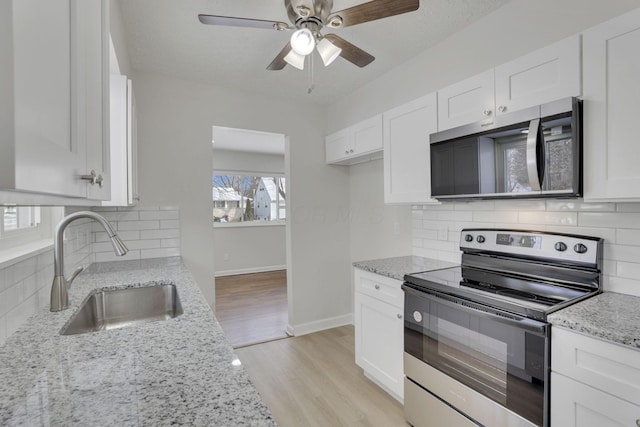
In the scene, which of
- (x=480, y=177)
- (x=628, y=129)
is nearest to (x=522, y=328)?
(x=480, y=177)

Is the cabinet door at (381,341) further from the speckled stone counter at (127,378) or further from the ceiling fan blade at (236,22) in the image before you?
the ceiling fan blade at (236,22)

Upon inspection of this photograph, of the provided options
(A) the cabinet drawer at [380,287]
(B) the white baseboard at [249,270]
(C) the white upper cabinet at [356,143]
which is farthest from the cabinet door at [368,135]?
(B) the white baseboard at [249,270]

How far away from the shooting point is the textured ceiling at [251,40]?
182cm

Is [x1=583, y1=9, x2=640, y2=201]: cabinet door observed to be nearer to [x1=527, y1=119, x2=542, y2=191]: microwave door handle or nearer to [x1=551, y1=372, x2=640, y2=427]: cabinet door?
[x1=527, y1=119, x2=542, y2=191]: microwave door handle

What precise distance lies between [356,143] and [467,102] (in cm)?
115

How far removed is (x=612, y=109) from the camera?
4.20ft

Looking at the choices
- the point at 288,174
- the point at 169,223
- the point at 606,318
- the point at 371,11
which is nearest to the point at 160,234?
the point at 169,223

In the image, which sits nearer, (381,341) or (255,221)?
(381,341)

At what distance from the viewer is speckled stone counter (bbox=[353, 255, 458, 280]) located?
2000 mm

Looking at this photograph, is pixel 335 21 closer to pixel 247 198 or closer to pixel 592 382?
pixel 592 382

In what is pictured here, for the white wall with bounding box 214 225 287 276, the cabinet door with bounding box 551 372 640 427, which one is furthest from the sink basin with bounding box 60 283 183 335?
the white wall with bounding box 214 225 287 276

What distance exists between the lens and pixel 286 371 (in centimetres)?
251

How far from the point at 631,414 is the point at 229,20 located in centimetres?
222

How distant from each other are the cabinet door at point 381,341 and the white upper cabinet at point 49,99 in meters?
1.76
